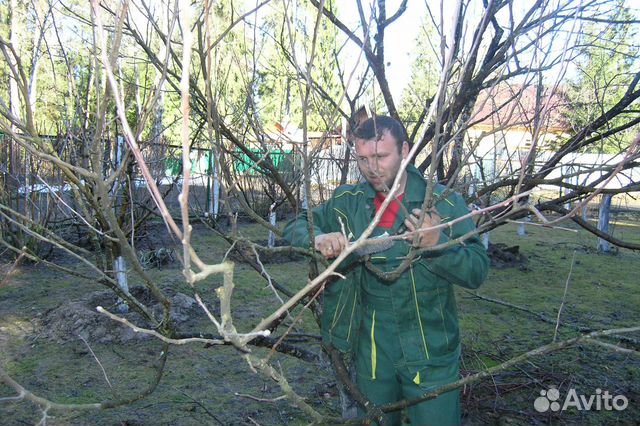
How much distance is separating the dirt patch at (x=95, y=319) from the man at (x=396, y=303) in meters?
2.42

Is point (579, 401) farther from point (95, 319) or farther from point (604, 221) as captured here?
point (604, 221)

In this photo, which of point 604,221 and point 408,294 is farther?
point 604,221

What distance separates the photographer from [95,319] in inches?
162

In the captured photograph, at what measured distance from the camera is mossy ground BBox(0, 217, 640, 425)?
2854 mm

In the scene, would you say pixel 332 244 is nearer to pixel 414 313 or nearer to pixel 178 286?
pixel 414 313

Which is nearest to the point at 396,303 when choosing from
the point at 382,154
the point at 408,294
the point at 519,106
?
the point at 408,294

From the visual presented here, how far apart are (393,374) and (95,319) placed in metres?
2.97

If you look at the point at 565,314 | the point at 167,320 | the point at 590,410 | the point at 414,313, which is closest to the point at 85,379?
the point at 167,320

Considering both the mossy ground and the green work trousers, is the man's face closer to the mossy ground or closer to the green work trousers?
the green work trousers

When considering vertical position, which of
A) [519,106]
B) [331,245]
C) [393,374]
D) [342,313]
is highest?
[519,106]

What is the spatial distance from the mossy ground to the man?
1.55ft

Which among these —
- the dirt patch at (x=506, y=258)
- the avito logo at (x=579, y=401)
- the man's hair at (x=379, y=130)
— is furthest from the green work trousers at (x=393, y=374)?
the dirt patch at (x=506, y=258)

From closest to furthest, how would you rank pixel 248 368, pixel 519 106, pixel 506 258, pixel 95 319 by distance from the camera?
pixel 519 106 < pixel 248 368 < pixel 95 319 < pixel 506 258

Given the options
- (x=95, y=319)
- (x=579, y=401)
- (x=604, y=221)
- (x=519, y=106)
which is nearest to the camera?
(x=519, y=106)
